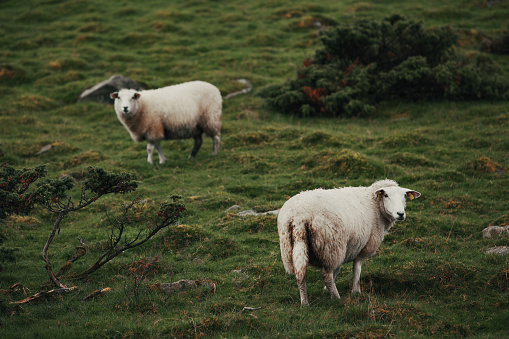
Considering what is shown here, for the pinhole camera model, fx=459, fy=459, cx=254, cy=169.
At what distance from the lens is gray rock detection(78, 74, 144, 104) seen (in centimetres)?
2342

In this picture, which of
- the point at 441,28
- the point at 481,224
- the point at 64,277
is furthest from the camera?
the point at 441,28

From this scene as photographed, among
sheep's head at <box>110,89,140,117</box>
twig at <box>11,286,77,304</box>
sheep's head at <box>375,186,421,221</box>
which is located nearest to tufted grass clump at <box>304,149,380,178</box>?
sheep's head at <box>375,186,421,221</box>

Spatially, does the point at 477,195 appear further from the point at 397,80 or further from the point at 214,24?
the point at 214,24

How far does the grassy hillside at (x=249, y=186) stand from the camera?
23.6 feet

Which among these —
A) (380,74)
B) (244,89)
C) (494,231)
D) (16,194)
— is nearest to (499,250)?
(494,231)

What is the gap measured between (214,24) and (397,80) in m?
19.2

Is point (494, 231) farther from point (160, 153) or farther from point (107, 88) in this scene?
point (107, 88)

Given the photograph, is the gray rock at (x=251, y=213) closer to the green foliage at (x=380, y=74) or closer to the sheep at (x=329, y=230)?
the sheep at (x=329, y=230)

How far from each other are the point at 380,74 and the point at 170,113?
1032 cm

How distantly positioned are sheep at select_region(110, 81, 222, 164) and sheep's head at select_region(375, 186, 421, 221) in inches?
386

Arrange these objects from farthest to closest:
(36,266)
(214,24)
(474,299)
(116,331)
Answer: (214,24) → (36,266) → (474,299) → (116,331)

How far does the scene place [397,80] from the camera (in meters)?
21.0

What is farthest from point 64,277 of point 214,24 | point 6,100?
point 214,24

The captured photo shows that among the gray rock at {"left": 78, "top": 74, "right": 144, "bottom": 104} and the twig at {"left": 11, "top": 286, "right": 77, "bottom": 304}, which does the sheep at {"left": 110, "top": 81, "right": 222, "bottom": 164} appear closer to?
the gray rock at {"left": 78, "top": 74, "right": 144, "bottom": 104}
